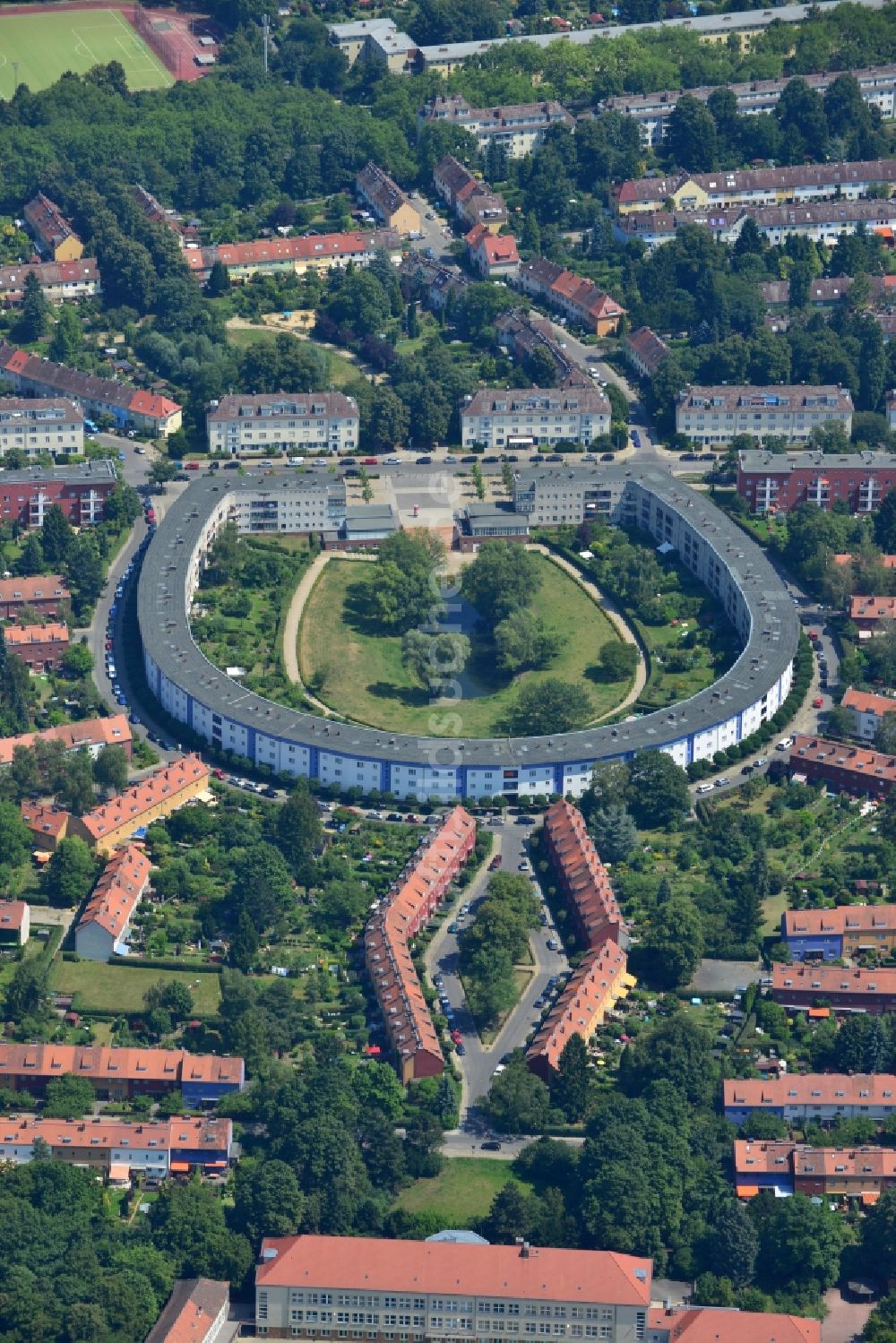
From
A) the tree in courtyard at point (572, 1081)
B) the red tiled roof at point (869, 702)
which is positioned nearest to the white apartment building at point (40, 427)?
the red tiled roof at point (869, 702)

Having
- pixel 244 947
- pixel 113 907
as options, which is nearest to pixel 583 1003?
pixel 244 947

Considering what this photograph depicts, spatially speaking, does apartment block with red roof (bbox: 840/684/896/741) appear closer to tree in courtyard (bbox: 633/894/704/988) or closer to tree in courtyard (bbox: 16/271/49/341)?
tree in courtyard (bbox: 633/894/704/988)

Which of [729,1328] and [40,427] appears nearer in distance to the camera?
[729,1328]

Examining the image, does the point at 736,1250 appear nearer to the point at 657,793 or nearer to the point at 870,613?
the point at 657,793

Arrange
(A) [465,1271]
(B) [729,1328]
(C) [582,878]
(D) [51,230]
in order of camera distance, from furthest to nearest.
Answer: (D) [51,230], (C) [582,878], (A) [465,1271], (B) [729,1328]

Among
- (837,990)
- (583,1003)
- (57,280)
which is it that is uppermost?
(57,280)

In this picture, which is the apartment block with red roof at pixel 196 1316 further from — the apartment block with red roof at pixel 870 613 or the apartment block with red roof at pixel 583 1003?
the apartment block with red roof at pixel 870 613

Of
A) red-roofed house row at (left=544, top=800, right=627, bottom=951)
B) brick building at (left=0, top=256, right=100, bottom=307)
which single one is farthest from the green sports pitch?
red-roofed house row at (left=544, top=800, right=627, bottom=951)

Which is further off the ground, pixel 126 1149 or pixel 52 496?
pixel 52 496
